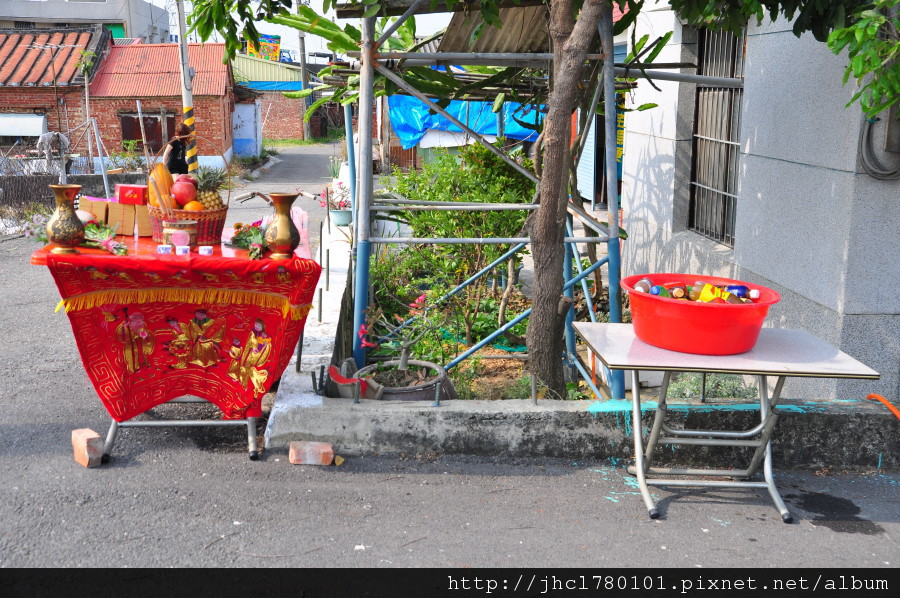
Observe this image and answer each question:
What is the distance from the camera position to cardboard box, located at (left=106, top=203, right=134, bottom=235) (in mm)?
4727

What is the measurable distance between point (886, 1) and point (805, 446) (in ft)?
7.18

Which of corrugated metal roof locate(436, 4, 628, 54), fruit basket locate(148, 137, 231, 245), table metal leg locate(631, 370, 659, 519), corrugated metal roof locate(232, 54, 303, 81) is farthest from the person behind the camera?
corrugated metal roof locate(232, 54, 303, 81)

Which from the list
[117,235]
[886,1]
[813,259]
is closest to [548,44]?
[813,259]

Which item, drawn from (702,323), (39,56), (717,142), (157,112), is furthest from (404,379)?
(39,56)

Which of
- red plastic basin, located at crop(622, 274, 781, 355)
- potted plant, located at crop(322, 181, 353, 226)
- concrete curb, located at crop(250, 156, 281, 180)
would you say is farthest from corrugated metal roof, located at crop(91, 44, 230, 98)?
red plastic basin, located at crop(622, 274, 781, 355)

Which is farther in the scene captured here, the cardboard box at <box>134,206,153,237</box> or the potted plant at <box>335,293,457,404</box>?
the cardboard box at <box>134,206,153,237</box>

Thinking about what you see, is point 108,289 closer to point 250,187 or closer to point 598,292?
point 598,292

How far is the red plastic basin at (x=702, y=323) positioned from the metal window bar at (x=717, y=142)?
3.07 metres

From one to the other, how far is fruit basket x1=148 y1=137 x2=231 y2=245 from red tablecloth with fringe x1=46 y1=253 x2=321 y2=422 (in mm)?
419

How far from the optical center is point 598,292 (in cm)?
773

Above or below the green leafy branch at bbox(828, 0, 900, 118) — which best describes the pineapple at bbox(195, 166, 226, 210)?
below

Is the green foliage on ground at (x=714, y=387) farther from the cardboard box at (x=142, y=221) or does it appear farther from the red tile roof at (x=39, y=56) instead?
A: the red tile roof at (x=39, y=56)

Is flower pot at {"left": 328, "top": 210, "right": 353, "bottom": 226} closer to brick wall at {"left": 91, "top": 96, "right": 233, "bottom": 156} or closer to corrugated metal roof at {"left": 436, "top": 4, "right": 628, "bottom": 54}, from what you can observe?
corrugated metal roof at {"left": 436, "top": 4, "right": 628, "bottom": 54}

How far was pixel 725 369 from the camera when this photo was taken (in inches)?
132
